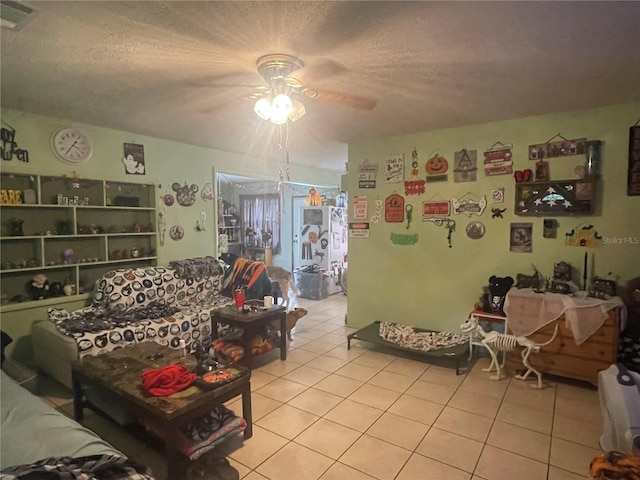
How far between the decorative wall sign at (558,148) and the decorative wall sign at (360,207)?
1.81m

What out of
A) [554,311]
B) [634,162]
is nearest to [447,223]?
[554,311]

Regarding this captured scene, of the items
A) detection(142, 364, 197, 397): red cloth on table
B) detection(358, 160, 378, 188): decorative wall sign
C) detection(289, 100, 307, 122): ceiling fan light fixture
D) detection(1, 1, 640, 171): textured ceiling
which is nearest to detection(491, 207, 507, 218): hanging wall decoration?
detection(1, 1, 640, 171): textured ceiling

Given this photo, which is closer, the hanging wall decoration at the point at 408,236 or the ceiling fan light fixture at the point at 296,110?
the ceiling fan light fixture at the point at 296,110

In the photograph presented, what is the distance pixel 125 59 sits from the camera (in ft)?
6.97

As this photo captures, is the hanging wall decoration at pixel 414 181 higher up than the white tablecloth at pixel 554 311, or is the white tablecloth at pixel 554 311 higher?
the hanging wall decoration at pixel 414 181

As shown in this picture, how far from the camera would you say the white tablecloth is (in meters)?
2.75

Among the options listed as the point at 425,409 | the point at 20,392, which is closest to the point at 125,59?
the point at 20,392

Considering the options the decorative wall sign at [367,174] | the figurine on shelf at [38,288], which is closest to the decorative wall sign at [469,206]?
the decorative wall sign at [367,174]

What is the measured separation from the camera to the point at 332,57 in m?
2.08

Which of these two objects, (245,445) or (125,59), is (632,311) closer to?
(245,445)

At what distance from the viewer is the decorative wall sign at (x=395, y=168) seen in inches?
161

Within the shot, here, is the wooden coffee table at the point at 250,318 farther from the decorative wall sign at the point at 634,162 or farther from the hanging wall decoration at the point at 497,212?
the decorative wall sign at the point at 634,162

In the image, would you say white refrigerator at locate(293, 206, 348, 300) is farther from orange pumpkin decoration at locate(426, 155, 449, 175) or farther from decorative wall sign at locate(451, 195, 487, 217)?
decorative wall sign at locate(451, 195, 487, 217)

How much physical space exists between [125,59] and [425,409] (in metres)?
3.12
